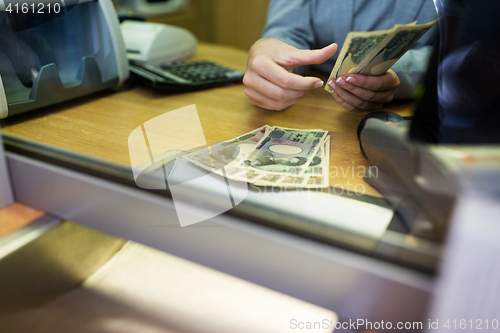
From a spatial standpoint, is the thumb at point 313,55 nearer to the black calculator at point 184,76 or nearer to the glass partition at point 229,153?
the glass partition at point 229,153

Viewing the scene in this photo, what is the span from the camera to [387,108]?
1.66 ft

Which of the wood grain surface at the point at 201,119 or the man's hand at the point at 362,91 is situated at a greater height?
the man's hand at the point at 362,91

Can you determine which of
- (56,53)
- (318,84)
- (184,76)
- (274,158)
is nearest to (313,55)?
(318,84)

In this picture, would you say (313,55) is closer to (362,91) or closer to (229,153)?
(362,91)

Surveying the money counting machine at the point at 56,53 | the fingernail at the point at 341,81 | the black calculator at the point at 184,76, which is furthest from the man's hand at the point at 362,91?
the money counting machine at the point at 56,53

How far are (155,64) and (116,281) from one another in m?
0.65

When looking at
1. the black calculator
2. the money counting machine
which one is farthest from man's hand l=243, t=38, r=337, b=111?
the money counting machine

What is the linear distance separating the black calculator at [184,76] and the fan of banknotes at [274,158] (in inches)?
12.8

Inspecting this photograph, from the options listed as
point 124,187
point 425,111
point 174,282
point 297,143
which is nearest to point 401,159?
point 425,111

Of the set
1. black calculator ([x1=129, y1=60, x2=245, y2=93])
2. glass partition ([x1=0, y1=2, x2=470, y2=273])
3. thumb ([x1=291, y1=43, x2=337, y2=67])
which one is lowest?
glass partition ([x1=0, y1=2, x2=470, y2=273])

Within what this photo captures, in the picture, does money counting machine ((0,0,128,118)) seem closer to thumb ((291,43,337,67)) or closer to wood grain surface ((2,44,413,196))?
wood grain surface ((2,44,413,196))

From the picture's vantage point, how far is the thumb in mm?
540

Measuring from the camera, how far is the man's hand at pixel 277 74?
22.4 inches

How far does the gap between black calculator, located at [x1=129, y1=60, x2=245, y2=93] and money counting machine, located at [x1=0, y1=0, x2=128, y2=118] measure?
0.23 feet
